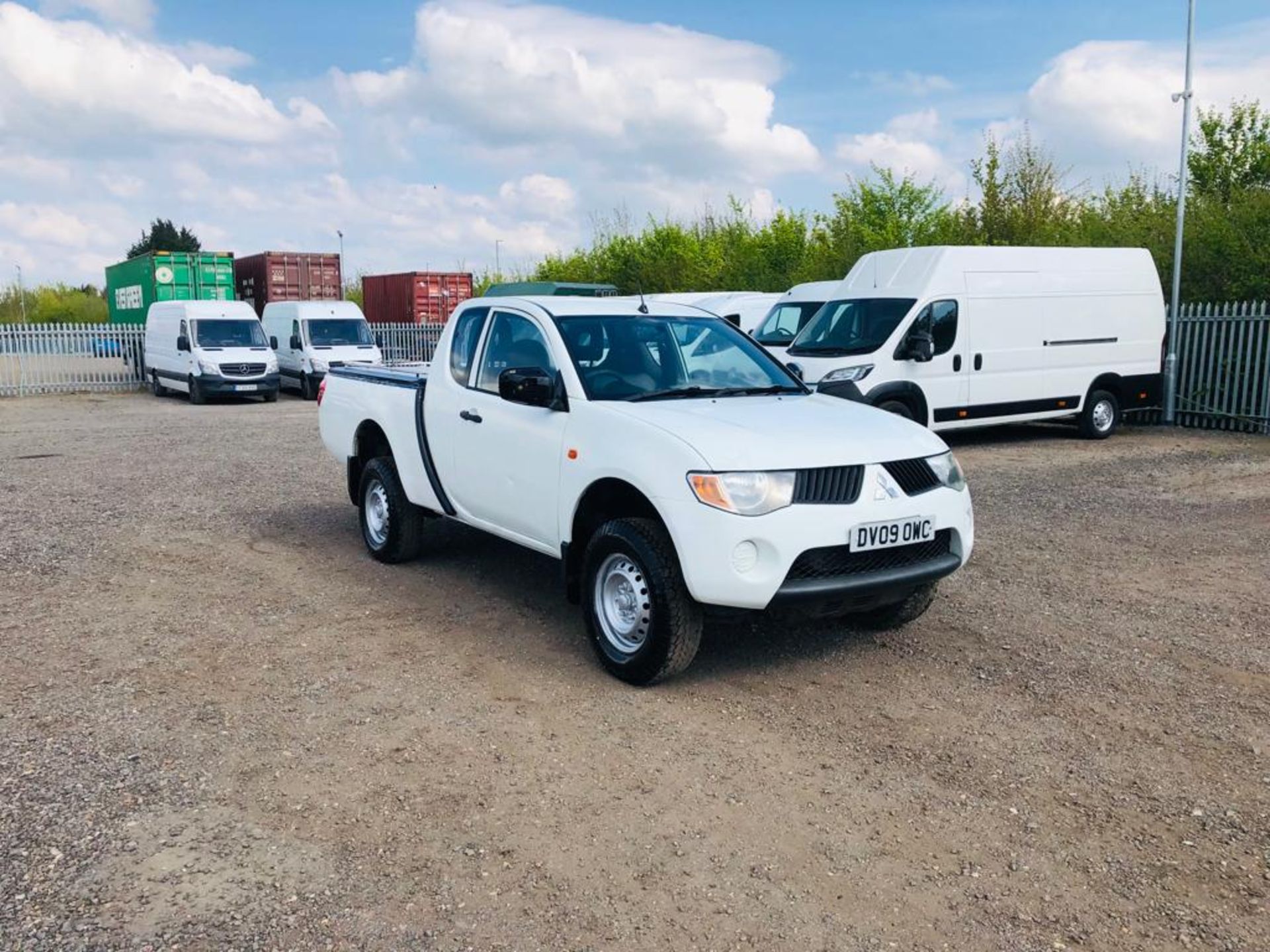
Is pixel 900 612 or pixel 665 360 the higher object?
pixel 665 360

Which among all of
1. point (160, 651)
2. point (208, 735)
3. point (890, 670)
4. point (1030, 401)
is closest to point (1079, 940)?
point (890, 670)

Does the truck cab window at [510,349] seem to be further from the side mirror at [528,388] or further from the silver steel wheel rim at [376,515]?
the silver steel wheel rim at [376,515]

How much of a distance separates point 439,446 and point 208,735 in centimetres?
265

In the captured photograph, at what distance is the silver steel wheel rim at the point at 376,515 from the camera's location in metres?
7.80

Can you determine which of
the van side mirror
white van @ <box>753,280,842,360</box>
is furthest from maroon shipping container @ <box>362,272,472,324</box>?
the van side mirror

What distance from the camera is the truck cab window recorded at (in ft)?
20.4

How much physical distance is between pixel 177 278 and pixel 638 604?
27.3m

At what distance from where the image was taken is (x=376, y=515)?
800 cm

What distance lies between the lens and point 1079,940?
322 cm

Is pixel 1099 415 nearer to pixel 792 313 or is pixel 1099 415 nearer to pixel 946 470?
pixel 792 313

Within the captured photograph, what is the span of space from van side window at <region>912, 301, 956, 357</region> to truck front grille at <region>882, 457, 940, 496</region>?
8281mm

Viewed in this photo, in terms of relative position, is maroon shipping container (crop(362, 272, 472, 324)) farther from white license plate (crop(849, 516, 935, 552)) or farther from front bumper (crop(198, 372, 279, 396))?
white license plate (crop(849, 516, 935, 552))

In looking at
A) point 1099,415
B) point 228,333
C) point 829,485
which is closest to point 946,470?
point 829,485

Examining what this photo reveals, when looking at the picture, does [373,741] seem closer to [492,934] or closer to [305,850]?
[305,850]
